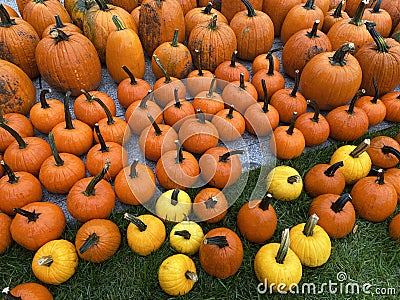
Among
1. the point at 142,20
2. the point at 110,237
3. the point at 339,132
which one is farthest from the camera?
the point at 142,20

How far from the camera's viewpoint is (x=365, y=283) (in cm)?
248

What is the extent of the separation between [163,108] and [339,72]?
1.67m

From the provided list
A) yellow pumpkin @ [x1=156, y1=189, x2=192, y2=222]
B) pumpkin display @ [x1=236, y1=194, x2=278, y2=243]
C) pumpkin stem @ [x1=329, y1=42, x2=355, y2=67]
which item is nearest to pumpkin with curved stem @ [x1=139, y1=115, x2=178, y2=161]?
yellow pumpkin @ [x1=156, y1=189, x2=192, y2=222]

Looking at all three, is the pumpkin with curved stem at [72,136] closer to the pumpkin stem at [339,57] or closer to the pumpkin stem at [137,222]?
the pumpkin stem at [137,222]

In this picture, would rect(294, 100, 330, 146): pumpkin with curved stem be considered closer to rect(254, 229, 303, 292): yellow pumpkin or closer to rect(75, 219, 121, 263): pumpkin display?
rect(254, 229, 303, 292): yellow pumpkin

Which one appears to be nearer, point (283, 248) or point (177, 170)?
point (283, 248)

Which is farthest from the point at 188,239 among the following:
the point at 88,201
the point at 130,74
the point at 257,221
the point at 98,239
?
the point at 130,74

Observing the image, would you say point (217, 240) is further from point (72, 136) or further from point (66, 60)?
point (66, 60)

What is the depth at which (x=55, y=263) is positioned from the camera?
228 centimetres

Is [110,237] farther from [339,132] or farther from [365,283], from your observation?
[339,132]

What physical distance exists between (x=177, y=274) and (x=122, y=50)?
7.19 ft

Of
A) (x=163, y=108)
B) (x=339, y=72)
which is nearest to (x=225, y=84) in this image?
(x=163, y=108)

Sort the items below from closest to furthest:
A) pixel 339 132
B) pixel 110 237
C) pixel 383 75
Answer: pixel 110 237, pixel 339 132, pixel 383 75

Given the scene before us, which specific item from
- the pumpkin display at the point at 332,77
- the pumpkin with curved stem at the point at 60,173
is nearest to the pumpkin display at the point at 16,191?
the pumpkin with curved stem at the point at 60,173
